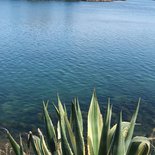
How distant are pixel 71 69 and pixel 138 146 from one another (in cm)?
2271

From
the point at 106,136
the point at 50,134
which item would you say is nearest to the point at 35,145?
the point at 50,134

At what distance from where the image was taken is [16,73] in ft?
82.6

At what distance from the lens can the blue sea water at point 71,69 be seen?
61.6 feet

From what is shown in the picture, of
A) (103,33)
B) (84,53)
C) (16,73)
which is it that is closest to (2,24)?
(103,33)

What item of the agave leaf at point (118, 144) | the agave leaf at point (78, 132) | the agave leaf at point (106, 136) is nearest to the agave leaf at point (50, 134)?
the agave leaf at point (78, 132)

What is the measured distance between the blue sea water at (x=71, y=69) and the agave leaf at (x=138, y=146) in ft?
38.0

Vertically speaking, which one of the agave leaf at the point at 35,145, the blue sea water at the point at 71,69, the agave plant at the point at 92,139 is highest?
the agave plant at the point at 92,139

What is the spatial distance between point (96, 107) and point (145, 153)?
101cm

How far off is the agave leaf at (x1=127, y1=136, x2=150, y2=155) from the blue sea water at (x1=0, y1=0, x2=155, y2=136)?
1158 centimetres

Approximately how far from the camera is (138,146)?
443 centimetres

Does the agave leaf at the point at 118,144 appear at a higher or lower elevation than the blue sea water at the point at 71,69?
higher

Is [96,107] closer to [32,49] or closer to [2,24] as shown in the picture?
[32,49]

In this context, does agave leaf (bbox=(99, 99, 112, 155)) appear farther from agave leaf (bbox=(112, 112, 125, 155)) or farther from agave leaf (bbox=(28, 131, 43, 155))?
agave leaf (bbox=(28, 131, 43, 155))

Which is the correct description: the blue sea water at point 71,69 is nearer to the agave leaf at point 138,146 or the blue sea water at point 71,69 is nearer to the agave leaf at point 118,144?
the agave leaf at point 138,146
